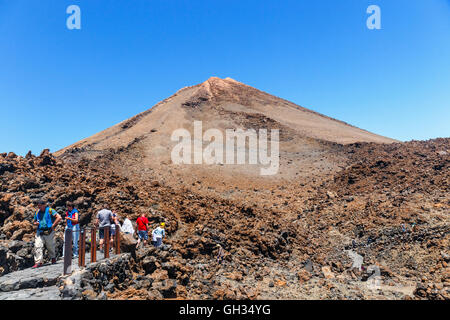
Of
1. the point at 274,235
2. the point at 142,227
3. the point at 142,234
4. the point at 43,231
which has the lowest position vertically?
the point at 274,235

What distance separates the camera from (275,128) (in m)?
38.5

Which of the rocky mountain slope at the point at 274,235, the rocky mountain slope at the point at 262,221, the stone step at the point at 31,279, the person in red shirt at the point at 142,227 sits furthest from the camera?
the person in red shirt at the point at 142,227

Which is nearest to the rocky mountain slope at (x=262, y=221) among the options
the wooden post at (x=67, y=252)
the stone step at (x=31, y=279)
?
the wooden post at (x=67, y=252)

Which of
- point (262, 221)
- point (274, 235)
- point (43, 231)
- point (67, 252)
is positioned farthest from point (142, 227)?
point (262, 221)

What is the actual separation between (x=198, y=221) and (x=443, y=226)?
11.2 m

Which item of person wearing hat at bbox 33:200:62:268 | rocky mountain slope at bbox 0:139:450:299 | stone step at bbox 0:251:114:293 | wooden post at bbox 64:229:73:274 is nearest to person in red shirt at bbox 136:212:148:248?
rocky mountain slope at bbox 0:139:450:299

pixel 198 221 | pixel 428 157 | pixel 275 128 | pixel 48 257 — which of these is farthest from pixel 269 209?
pixel 275 128

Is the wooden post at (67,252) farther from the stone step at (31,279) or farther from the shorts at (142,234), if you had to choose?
the shorts at (142,234)

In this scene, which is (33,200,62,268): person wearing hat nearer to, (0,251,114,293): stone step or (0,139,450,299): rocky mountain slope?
(0,251,114,293): stone step

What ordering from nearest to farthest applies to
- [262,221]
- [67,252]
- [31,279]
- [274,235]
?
[31,279], [67,252], [274,235], [262,221]

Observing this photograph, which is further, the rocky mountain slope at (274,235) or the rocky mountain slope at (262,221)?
the rocky mountain slope at (274,235)

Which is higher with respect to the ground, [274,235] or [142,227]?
[142,227]

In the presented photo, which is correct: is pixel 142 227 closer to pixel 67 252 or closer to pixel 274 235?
pixel 67 252
